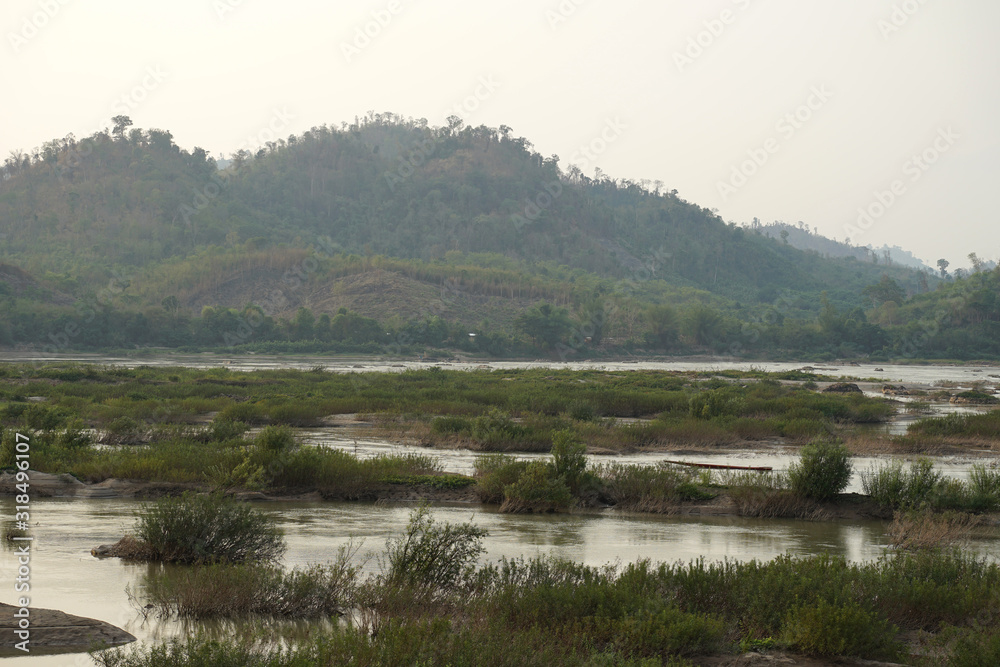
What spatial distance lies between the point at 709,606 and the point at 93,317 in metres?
97.5

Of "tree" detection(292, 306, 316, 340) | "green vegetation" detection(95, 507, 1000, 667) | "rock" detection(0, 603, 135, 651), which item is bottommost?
"rock" detection(0, 603, 135, 651)

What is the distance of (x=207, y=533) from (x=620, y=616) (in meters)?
5.82

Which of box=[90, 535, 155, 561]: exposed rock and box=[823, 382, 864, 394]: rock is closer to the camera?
box=[90, 535, 155, 561]: exposed rock

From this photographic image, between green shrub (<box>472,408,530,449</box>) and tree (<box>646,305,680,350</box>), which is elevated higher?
tree (<box>646,305,680,350</box>)

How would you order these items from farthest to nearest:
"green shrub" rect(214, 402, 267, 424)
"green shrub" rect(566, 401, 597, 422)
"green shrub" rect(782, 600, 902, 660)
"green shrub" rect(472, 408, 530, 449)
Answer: "green shrub" rect(566, 401, 597, 422)
"green shrub" rect(214, 402, 267, 424)
"green shrub" rect(472, 408, 530, 449)
"green shrub" rect(782, 600, 902, 660)

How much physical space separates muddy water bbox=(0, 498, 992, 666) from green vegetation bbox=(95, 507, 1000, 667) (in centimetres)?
237

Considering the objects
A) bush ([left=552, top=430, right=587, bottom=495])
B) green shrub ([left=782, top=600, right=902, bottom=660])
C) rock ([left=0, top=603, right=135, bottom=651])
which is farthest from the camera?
bush ([left=552, top=430, right=587, bottom=495])

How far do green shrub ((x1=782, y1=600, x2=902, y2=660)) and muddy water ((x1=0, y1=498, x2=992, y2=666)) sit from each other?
4.57m

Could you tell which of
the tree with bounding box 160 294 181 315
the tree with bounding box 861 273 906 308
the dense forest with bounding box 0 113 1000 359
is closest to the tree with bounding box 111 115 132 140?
the dense forest with bounding box 0 113 1000 359

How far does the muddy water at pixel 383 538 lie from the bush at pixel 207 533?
0.43m

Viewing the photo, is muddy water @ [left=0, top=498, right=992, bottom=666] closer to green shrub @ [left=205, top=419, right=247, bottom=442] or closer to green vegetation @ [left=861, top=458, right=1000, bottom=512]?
green vegetation @ [left=861, top=458, right=1000, bottom=512]

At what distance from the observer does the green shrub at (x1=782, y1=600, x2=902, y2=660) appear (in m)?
8.12

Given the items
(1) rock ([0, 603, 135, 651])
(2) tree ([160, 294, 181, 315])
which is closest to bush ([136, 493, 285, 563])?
(1) rock ([0, 603, 135, 651])

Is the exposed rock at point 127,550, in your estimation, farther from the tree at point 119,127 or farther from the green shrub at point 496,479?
the tree at point 119,127
